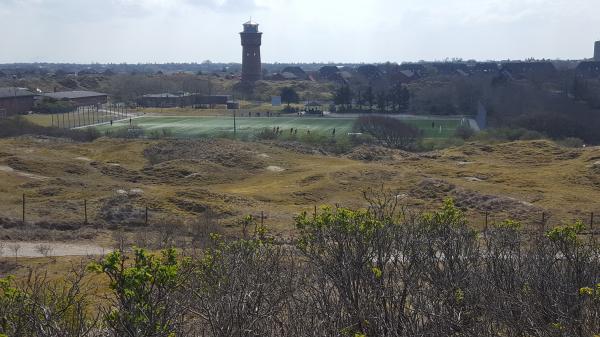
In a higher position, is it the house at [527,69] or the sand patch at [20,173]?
the house at [527,69]

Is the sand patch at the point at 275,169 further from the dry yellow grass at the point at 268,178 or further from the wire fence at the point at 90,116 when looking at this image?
the wire fence at the point at 90,116

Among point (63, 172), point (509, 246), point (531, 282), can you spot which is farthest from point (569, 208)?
point (63, 172)

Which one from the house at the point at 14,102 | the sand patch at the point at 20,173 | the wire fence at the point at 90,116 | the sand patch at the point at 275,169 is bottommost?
the sand patch at the point at 275,169

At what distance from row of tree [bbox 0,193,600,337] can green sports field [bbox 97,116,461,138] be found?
4802cm

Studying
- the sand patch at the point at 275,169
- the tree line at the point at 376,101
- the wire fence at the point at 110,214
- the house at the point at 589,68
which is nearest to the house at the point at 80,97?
the tree line at the point at 376,101

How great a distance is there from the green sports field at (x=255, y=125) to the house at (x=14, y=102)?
40.6 feet

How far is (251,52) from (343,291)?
10886cm

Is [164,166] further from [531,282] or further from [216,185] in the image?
[531,282]

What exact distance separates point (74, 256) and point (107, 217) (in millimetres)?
5882

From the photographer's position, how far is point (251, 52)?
380 feet

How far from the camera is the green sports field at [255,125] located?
61.1 m

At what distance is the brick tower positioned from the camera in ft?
375

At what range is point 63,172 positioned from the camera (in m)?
35.3

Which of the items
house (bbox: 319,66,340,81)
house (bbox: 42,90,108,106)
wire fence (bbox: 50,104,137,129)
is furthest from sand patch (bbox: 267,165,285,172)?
house (bbox: 319,66,340,81)
